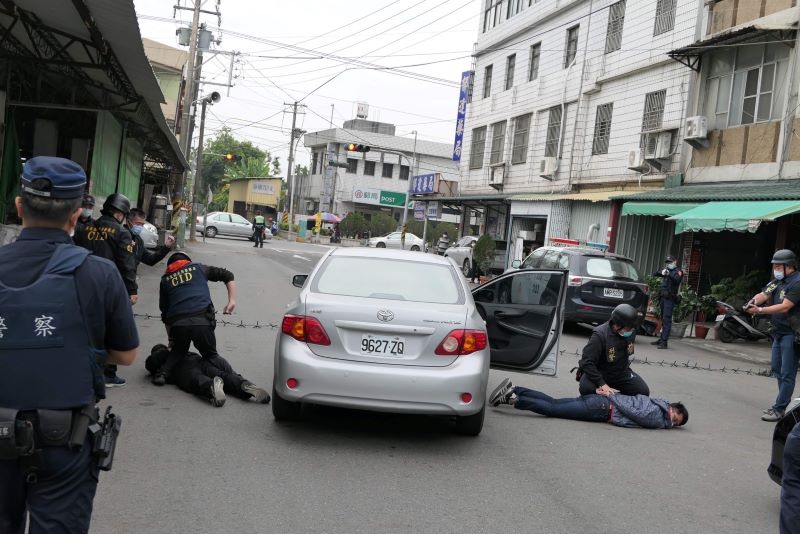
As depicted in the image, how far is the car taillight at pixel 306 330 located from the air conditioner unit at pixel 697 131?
16247 mm

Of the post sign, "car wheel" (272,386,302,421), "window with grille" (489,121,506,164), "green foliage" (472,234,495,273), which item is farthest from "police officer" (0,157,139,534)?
the post sign

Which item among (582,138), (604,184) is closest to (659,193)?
(604,184)

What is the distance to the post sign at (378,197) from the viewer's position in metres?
65.4

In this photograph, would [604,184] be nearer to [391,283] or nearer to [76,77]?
[76,77]

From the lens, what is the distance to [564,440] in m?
6.96

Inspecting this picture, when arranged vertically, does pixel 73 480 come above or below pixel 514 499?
above

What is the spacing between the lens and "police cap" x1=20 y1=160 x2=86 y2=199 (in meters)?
2.75

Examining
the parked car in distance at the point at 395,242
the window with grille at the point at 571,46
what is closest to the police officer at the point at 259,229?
the parked car in distance at the point at 395,242

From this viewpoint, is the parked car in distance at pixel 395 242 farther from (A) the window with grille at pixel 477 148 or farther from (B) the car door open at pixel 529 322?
(B) the car door open at pixel 529 322

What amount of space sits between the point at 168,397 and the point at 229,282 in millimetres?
1173

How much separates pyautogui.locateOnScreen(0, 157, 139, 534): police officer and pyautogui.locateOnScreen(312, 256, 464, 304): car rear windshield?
371cm

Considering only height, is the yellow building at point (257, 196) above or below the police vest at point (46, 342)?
above

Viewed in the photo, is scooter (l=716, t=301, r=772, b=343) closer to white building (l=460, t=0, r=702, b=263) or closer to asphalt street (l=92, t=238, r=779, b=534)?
white building (l=460, t=0, r=702, b=263)

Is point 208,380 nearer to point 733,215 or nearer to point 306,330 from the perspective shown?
point 306,330
